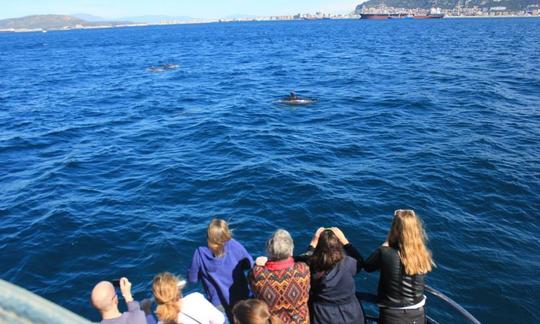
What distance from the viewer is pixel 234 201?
17.3m

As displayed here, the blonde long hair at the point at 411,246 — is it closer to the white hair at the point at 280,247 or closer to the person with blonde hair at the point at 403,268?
the person with blonde hair at the point at 403,268

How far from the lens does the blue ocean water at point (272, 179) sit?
1316 centimetres

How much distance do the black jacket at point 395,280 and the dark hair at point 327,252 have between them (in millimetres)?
546

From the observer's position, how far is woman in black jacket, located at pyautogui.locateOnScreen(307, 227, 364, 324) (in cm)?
583

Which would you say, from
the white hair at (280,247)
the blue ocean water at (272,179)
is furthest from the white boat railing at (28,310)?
the blue ocean water at (272,179)

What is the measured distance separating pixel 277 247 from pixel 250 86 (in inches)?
1582

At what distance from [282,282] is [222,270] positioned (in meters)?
1.25

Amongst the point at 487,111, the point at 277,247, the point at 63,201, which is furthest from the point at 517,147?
the point at 63,201

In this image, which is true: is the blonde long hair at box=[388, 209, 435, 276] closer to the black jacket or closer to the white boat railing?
the black jacket

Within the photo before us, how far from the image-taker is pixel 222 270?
6469mm

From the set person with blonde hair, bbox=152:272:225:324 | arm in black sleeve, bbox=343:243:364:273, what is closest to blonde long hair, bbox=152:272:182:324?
person with blonde hair, bbox=152:272:225:324

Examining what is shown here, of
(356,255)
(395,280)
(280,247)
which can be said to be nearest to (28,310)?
(280,247)

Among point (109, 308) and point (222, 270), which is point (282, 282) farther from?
point (109, 308)

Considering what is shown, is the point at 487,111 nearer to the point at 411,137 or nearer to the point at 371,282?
the point at 411,137
